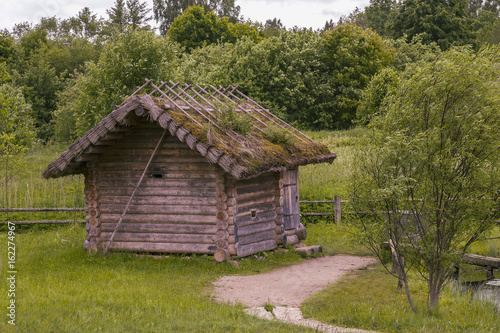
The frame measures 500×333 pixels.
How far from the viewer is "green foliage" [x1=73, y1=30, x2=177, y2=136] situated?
888 inches

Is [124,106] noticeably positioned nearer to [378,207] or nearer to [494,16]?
[378,207]

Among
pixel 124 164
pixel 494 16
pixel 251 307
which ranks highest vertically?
pixel 494 16

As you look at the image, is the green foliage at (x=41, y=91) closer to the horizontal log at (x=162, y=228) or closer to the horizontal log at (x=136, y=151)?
the horizontal log at (x=136, y=151)

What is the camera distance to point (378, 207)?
970cm

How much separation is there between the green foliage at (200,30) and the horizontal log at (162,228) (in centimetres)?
4046

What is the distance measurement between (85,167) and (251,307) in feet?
23.9

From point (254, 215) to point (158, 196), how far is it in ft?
8.90

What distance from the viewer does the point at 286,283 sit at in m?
12.5

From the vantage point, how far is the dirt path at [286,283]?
11.1 metres

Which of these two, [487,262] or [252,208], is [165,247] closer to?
[252,208]

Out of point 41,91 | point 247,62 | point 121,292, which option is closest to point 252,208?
point 121,292

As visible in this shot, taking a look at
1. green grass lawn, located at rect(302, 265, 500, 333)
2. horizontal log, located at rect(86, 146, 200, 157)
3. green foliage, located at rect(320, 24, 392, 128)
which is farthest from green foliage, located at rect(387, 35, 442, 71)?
green grass lawn, located at rect(302, 265, 500, 333)

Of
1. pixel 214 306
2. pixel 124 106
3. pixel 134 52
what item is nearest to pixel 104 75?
pixel 134 52

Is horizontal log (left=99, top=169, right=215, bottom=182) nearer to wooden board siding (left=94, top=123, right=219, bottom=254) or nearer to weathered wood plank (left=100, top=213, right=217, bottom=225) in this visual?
wooden board siding (left=94, top=123, right=219, bottom=254)
